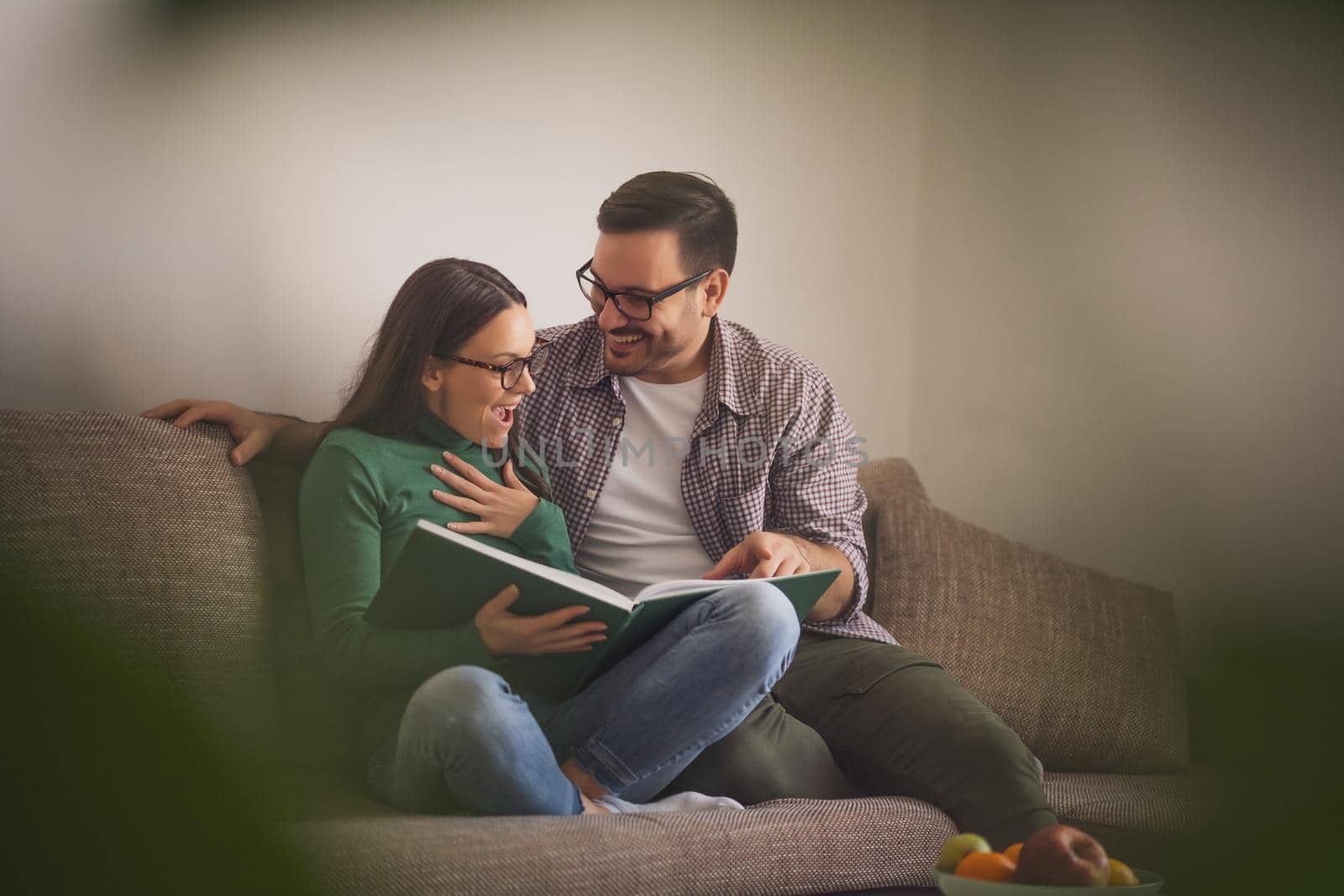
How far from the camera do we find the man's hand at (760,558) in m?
1.24

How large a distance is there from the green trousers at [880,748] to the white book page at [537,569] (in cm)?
25

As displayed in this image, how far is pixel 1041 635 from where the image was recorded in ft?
5.22

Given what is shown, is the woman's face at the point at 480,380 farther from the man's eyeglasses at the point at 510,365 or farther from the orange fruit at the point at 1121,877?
the orange fruit at the point at 1121,877

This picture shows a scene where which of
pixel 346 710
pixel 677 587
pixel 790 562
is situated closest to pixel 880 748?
pixel 790 562

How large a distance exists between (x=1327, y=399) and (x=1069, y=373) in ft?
1.30

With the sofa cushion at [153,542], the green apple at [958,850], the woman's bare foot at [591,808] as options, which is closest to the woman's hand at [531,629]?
the woman's bare foot at [591,808]

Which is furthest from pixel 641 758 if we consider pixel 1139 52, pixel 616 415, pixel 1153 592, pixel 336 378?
pixel 1139 52

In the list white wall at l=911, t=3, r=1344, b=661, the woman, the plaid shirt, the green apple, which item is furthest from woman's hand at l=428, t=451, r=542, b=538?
white wall at l=911, t=3, r=1344, b=661

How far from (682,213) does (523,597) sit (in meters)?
0.60

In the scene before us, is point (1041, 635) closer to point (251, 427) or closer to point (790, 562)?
point (790, 562)

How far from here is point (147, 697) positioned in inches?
13.3

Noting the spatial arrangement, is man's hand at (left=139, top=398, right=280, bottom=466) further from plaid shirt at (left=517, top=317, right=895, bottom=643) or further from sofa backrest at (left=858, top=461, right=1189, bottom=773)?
sofa backrest at (left=858, top=461, right=1189, bottom=773)

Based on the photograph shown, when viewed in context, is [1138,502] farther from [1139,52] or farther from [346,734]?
[346,734]

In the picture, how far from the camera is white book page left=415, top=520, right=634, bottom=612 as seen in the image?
3.07 feet
